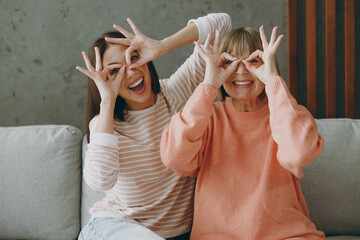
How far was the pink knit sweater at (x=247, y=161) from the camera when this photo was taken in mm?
985

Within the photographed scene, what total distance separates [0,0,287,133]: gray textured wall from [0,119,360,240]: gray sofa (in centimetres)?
30

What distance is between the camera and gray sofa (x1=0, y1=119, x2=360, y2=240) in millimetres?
1386

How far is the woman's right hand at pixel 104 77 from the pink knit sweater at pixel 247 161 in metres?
0.23

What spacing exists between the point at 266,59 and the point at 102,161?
0.58 metres

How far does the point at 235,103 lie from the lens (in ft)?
3.84

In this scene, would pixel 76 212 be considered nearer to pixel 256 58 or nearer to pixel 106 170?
pixel 106 170

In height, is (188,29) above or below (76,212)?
above

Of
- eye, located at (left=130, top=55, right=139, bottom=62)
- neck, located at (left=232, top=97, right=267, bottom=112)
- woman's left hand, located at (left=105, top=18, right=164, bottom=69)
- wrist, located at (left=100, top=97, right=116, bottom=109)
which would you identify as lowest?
neck, located at (left=232, top=97, right=267, bottom=112)

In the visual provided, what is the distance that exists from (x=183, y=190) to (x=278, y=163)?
34 centimetres

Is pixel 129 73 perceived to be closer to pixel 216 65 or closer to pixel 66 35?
pixel 216 65

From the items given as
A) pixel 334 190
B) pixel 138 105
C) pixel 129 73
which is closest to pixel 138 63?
pixel 129 73

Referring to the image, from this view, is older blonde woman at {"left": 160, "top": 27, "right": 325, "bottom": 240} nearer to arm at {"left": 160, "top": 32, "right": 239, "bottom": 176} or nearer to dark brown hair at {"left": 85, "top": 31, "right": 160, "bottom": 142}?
arm at {"left": 160, "top": 32, "right": 239, "bottom": 176}

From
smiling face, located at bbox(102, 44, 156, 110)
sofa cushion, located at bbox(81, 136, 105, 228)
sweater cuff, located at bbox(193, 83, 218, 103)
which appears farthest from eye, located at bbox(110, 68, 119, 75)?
sofa cushion, located at bbox(81, 136, 105, 228)

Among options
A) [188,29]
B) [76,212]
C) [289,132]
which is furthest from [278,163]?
[76,212]
